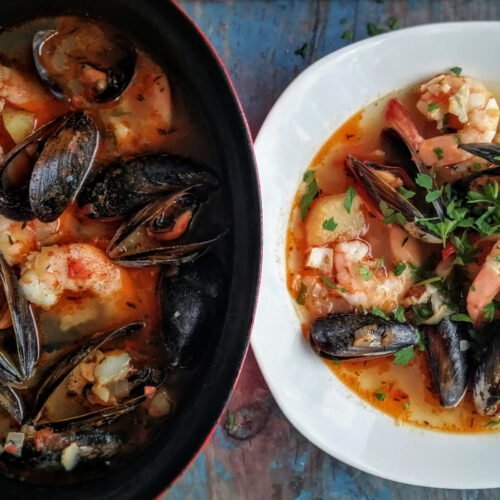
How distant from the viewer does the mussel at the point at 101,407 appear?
198cm

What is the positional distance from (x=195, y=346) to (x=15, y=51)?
40.5 inches

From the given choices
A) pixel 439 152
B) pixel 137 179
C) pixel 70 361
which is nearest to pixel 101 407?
pixel 70 361

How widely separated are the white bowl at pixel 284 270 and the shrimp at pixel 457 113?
105 mm

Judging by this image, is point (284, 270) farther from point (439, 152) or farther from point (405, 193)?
point (439, 152)

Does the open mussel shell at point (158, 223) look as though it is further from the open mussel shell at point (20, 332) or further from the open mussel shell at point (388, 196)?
the open mussel shell at point (388, 196)

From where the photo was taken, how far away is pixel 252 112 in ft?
7.95

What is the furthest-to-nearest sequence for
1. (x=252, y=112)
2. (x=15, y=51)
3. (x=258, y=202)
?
(x=252, y=112)
(x=15, y=51)
(x=258, y=202)

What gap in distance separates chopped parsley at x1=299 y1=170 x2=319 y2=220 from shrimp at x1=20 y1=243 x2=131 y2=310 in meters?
0.72

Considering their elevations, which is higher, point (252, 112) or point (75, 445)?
point (252, 112)

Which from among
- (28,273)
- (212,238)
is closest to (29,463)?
(28,273)

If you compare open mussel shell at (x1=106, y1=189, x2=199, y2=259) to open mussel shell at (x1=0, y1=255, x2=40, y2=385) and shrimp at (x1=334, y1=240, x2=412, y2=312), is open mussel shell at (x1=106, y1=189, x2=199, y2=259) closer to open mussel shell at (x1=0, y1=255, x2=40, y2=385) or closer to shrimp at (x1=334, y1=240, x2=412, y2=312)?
open mussel shell at (x1=0, y1=255, x2=40, y2=385)

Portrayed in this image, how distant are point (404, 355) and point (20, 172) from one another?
1.40 m

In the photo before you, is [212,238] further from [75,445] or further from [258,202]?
[75,445]

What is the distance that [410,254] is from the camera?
92.7 inches
